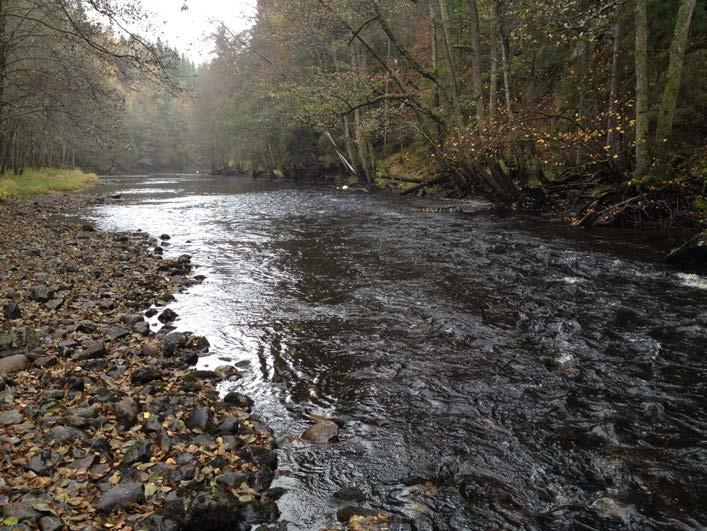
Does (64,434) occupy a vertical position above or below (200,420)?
above

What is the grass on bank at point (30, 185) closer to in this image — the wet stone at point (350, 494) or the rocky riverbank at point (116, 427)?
the rocky riverbank at point (116, 427)

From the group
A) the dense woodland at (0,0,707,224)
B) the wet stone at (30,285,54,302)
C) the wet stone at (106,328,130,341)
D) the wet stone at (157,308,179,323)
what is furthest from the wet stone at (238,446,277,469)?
the dense woodland at (0,0,707,224)

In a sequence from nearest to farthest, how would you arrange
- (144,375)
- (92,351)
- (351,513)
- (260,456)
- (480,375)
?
(351,513) → (260,456) → (144,375) → (480,375) → (92,351)

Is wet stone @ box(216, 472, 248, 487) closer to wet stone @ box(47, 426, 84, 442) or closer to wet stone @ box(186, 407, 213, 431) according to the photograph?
wet stone @ box(186, 407, 213, 431)

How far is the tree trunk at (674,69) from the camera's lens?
13014 millimetres

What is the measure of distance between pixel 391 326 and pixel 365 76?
1728cm

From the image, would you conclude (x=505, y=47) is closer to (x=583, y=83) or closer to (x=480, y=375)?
(x=583, y=83)

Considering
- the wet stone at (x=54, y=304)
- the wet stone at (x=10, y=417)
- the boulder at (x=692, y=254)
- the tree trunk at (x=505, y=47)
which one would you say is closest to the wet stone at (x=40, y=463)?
the wet stone at (x=10, y=417)

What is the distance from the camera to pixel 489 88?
25.4 m

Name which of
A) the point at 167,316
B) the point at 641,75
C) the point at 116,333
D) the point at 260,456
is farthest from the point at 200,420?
the point at 641,75

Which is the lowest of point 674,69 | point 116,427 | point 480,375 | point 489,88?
point 480,375

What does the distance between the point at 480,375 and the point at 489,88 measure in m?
22.8

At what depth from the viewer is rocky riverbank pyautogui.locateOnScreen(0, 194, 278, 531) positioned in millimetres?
3568

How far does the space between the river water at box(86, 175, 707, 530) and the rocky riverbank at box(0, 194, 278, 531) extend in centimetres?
39
